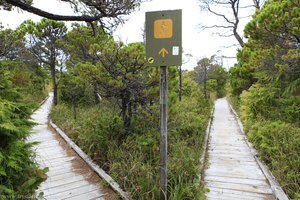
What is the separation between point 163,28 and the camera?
2658 millimetres

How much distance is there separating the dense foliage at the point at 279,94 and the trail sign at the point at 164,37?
8.79 ft

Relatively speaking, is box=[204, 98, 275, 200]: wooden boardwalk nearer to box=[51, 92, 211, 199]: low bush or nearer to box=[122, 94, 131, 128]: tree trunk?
box=[51, 92, 211, 199]: low bush

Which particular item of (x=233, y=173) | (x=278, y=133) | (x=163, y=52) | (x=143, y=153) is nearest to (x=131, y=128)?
(x=143, y=153)

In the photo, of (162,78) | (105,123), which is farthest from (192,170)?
(105,123)

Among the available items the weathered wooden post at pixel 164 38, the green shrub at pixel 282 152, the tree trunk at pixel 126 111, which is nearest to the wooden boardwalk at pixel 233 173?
the green shrub at pixel 282 152

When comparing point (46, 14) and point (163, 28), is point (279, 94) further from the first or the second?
point (46, 14)

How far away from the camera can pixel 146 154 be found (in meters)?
4.30

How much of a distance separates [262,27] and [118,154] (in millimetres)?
4577

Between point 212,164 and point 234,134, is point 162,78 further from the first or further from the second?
point 234,134

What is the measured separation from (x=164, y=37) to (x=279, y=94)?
6.61m

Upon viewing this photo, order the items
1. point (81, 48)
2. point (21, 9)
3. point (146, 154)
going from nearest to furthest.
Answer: point (21, 9) → point (146, 154) → point (81, 48)

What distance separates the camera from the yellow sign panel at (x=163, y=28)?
8.66 feet

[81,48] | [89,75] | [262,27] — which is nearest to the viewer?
[89,75]

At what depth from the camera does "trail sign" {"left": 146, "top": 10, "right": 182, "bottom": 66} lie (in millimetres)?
2625
